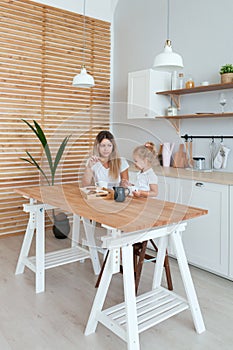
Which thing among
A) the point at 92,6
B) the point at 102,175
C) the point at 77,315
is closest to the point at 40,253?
the point at 77,315

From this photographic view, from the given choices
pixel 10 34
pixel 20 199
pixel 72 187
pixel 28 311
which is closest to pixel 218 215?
pixel 72 187

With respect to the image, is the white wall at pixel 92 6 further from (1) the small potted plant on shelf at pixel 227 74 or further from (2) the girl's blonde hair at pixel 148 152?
(2) the girl's blonde hair at pixel 148 152

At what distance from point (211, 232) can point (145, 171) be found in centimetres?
126

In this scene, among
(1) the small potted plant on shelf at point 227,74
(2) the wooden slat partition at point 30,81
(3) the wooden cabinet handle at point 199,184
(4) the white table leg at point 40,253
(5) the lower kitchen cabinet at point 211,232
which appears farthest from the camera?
(2) the wooden slat partition at point 30,81

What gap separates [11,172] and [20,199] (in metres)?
0.34

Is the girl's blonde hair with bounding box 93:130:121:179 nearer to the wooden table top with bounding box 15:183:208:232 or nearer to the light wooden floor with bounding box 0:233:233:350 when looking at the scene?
the wooden table top with bounding box 15:183:208:232

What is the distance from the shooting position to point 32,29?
3.74m

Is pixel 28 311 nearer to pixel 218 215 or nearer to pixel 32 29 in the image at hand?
pixel 218 215

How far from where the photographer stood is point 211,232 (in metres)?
2.67

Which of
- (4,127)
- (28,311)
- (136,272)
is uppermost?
(4,127)

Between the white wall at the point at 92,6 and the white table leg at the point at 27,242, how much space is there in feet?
8.94

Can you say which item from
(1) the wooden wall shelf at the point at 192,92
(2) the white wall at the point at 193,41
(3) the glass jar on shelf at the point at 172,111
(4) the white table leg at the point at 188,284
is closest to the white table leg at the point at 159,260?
(4) the white table leg at the point at 188,284

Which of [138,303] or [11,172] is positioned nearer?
[138,303]

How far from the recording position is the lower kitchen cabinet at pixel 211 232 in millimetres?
2549
